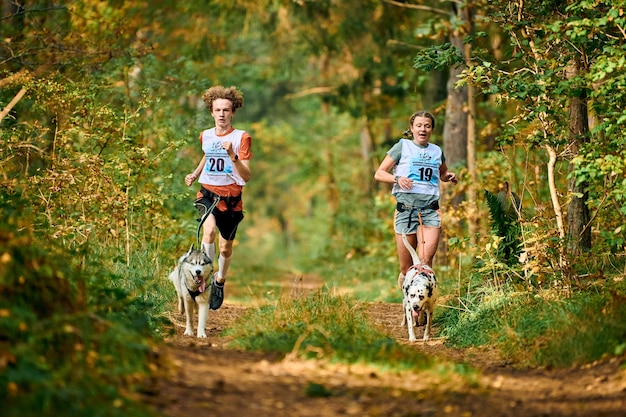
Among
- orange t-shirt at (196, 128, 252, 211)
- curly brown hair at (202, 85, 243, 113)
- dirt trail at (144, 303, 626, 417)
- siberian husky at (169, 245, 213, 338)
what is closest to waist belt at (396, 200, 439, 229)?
orange t-shirt at (196, 128, 252, 211)

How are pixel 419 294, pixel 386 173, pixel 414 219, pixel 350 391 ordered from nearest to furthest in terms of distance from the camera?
pixel 350 391 < pixel 419 294 < pixel 386 173 < pixel 414 219

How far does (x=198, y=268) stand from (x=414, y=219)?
2.67 metres

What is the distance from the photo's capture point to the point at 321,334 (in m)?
8.09

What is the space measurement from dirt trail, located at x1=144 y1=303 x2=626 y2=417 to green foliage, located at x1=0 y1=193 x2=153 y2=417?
0.30m

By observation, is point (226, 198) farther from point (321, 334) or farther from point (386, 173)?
point (321, 334)

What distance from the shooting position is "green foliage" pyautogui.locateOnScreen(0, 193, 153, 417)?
5.09 metres

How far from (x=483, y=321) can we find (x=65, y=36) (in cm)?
894

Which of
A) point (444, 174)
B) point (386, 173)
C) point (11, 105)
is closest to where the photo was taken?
point (386, 173)

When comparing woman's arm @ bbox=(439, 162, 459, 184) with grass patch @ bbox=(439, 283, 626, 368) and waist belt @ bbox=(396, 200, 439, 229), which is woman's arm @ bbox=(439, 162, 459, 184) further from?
grass patch @ bbox=(439, 283, 626, 368)

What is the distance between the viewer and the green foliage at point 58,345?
5086 millimetres

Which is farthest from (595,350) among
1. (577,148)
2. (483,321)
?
(577,148)

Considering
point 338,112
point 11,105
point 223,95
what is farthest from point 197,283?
point 338,112

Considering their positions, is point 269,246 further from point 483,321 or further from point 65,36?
point 483,321

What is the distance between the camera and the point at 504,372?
25.5 ft
